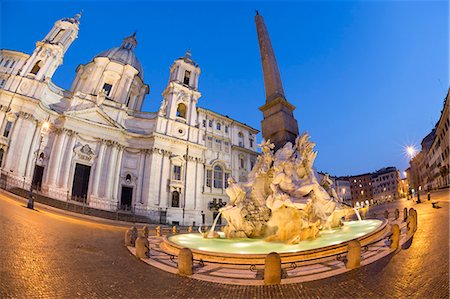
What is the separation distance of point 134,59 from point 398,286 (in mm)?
48989

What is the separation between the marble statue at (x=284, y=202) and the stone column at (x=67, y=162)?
985 inches

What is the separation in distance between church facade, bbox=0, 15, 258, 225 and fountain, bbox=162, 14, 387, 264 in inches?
838

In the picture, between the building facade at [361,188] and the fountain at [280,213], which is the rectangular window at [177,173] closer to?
the fountain at [280,213]

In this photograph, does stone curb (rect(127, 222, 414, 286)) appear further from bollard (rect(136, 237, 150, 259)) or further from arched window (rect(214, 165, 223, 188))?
arched window (rect(214, 165, 223, 188))

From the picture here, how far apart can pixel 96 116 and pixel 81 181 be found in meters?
9.04

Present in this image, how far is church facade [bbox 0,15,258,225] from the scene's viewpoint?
87.2ft

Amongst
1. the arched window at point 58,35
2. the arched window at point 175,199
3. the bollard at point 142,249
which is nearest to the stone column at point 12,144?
the arched window at point 58,35

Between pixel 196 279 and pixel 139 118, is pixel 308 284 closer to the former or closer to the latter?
pixel 196 279

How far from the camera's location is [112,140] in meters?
31.5

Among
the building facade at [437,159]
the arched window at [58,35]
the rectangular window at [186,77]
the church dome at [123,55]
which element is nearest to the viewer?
the building facade at [437,159]

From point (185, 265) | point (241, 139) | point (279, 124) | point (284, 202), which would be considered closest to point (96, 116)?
point (241, 139)

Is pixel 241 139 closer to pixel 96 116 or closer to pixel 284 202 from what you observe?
pixel 96 116

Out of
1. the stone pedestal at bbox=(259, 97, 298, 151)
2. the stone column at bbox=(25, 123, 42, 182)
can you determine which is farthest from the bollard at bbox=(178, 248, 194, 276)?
the stone column at bbox=(25, 123, 42, 182)

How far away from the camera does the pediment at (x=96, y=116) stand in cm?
3028
